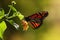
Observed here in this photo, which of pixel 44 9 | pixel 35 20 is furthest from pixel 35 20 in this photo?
pixel 44 9

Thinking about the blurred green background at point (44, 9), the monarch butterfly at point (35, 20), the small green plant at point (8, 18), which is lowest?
the blurred green background at point (44, 9)

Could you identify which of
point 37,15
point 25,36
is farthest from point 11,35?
point 37,15

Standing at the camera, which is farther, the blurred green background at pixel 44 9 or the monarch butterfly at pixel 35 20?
the blurred green background at pixel 44 9

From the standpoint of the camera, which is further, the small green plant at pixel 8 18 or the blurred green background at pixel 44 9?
the blurred green background at pixel 44 9

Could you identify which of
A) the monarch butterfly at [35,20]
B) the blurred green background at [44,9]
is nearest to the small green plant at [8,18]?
the monarch butterfly at [35,20]

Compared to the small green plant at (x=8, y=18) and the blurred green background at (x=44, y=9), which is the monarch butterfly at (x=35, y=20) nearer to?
the small green plant at (x=8, y=18)

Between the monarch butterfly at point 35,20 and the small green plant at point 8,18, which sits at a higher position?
the small green plant at point 8,18

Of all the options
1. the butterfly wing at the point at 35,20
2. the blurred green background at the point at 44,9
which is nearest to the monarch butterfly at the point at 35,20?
the butterfly wing at the point at 35,20

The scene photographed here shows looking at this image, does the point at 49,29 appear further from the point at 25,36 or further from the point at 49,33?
the point at 25,36

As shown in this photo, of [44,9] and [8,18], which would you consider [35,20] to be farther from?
[44,9]
